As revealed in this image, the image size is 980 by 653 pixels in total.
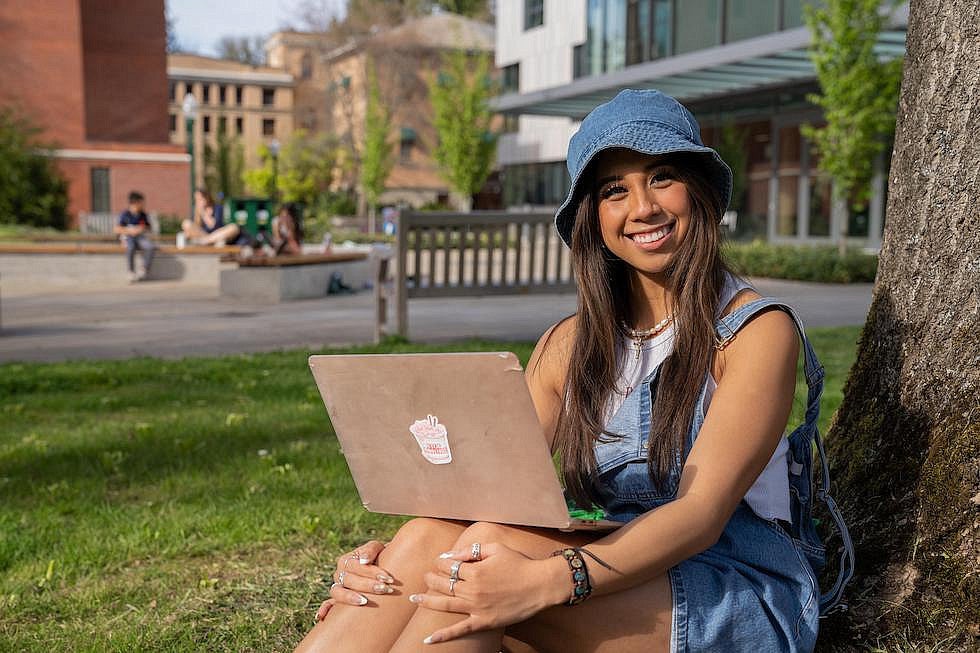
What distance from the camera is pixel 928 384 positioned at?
2488mm

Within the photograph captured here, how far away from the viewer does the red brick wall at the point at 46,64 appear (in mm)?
33156

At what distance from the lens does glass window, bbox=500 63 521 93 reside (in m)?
41.6

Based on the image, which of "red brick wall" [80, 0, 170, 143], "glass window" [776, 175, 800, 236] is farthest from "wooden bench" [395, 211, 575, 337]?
"red brick wall" [80, 0, 170, 143]

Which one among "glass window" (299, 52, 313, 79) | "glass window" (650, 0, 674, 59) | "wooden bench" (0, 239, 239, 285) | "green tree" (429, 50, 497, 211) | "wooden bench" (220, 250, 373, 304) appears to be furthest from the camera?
"glass window" (299, 52, 313, 79)

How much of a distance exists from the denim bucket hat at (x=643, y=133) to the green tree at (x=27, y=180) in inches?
1196

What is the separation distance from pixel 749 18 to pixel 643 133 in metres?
23.9

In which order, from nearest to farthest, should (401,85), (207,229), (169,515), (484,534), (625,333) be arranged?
(484,534) < (625,333) < (169,515) < (207,229) < (401,85)

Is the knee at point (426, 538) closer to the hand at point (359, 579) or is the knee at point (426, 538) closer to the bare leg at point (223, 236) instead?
the hand at point (359, 579)

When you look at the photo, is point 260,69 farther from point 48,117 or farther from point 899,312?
point 899,312

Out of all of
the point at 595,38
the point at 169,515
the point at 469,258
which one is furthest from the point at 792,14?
the point at 169,515

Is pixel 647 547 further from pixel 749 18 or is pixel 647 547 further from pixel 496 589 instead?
pixel 749 18

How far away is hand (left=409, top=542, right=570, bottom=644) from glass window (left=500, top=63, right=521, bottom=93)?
133 ft

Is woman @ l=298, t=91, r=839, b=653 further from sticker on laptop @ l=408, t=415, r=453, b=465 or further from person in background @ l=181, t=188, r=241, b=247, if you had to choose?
person in background @ l=181, t=188, r=241, b=247

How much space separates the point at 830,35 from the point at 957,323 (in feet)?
57.1
